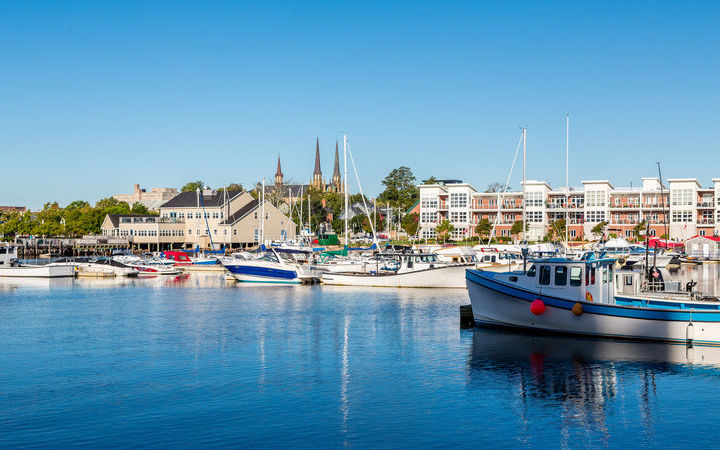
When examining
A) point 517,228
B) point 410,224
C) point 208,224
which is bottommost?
point 517,228

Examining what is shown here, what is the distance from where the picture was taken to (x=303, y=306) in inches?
2093

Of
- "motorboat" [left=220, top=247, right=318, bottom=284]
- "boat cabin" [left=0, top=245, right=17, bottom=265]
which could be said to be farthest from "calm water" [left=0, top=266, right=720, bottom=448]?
"boat cabin" [left=0, top=245, right=17, bottom=265]

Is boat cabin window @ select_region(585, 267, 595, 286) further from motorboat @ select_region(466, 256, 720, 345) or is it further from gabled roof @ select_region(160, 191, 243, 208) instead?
gabled roof @ select_region(160, 191, 243, 208)

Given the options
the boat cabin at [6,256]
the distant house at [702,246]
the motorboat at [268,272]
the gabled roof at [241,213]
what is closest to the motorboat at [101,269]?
the boat cabin at [6,256]

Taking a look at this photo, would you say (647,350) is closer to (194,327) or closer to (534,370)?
(534,370)

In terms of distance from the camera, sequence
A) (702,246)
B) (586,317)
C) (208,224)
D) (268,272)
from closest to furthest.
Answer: (586,317) < (268,272) < (702,246) < (208,224)

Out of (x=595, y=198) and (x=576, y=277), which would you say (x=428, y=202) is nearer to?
(x=595, y=198)

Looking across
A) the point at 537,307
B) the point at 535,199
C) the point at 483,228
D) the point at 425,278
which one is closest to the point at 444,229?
the point at 483,228

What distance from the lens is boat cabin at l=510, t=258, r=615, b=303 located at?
117ft

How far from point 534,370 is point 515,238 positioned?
9944 cm

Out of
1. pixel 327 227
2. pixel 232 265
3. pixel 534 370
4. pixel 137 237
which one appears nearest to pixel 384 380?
pixel 534 370

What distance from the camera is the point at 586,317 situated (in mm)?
34969

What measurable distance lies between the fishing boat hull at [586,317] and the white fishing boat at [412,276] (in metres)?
23.4

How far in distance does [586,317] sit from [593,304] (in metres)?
0.76
